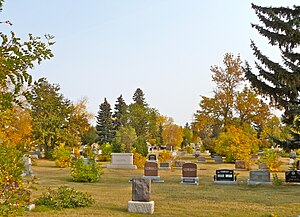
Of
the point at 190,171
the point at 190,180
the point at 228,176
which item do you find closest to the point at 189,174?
the point at 190,171

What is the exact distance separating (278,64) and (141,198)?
7.26 m

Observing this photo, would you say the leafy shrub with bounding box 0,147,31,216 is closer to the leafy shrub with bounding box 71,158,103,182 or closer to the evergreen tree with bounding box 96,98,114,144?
the leafy shrub with bounding box 71,158,103,182

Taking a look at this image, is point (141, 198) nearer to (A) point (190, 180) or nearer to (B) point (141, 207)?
(B) point (141, 207)

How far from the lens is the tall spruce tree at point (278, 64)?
42.9 feet

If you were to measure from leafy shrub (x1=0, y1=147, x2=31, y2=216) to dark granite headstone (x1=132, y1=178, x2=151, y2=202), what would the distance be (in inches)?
305

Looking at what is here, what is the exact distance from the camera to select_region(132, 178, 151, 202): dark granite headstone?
11.0m

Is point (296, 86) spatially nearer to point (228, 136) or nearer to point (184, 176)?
point (184, 176)

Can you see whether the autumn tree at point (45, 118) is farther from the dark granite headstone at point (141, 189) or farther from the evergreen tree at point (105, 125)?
the evergreen tree at point (105, 125)

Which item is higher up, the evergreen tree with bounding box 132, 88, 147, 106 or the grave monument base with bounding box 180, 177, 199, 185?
the evergreen tree with bounding box 132, 88, 147, 106

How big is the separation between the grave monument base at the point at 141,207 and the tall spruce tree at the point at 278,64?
6557 millimetres

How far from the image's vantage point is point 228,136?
3534 cm

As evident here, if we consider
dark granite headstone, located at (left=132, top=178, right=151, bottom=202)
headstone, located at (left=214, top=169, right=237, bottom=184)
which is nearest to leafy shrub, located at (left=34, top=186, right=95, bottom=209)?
dark granite headstone, located at (left=132, top=178, right=151, bottom=202)

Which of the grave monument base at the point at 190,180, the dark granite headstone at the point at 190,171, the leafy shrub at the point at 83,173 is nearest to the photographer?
the leafy shrub at the point at 83,173

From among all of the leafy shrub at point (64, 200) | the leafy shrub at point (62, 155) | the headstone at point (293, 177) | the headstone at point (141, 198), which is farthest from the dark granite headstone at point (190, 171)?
the leafy shrub at point (62, 155)
